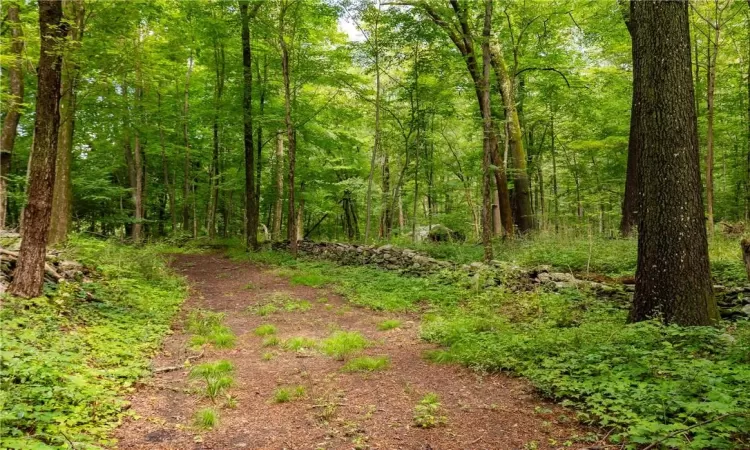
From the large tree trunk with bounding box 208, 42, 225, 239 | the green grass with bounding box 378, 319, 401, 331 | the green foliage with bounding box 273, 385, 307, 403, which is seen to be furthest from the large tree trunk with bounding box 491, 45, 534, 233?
the large tree trunk with bounding box 208, 42, 225, 239

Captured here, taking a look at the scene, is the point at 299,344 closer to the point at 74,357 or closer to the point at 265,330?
the point at 265,330

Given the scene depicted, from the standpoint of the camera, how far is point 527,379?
13.5ft

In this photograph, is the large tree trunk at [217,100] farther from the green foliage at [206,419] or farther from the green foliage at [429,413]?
the green foliage at [429,413]

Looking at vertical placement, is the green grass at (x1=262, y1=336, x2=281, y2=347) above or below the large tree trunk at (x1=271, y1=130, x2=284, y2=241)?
below

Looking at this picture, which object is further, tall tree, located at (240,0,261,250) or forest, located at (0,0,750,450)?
tall tree, located at (240,0,261,250)

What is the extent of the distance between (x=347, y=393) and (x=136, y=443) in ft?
5.91

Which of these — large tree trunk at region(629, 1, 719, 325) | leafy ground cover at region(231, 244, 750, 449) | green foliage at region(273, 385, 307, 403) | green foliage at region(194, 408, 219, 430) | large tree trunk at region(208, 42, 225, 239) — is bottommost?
green foliage at region(273, 385, 307, 403)

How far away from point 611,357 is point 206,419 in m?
3.62

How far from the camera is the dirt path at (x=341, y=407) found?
3.15 meters

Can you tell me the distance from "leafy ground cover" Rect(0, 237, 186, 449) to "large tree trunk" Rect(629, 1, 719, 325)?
206 inches

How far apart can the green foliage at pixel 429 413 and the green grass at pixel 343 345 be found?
1.59 metres

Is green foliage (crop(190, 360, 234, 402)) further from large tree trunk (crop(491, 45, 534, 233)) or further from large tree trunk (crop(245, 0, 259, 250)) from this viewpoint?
large tree trunk (crop(245, 0, 259, 250))

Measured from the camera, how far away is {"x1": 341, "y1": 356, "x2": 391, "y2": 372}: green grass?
187 inches

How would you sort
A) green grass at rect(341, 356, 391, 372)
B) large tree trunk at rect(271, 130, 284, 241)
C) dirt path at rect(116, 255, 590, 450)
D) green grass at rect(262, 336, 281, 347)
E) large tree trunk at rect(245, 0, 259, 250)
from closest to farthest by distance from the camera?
dirt path at rect(116, 255, 590, 450) → green grass at rect(341, 356, 391, 372) → green grass at rect(262, 336, 281, 347) → large tree trunk at rect(245, 0, 259, 250) → large tree trunk at rect(271, 130, 284, 241)
